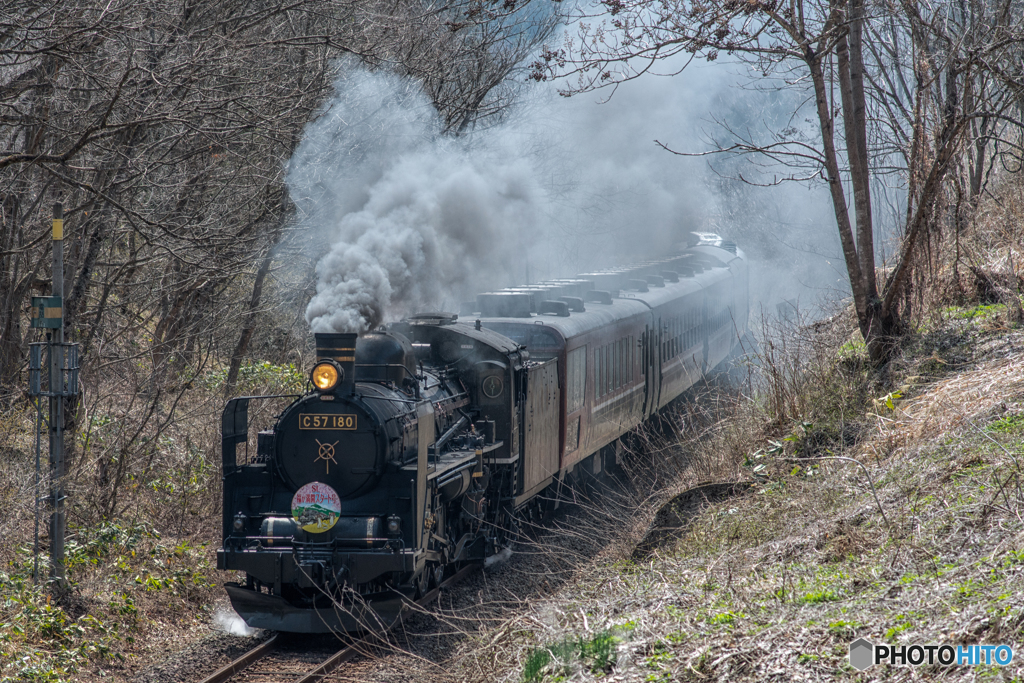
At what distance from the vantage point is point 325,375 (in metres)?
7.14

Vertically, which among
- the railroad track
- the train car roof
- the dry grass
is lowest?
the railroad track

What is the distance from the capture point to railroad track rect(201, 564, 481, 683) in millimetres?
6418

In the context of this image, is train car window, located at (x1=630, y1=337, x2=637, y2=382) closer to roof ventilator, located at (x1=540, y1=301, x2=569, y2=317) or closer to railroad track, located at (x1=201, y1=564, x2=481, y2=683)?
roof ventilator, located at (x1=540, y1=301, x2=569, y2=317)

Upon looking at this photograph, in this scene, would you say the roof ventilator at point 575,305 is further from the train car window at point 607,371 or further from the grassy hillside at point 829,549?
the grassy hillside at point 829,549

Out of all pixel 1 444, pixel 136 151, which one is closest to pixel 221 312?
pixel 136 151

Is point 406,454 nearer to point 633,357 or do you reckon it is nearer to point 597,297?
point 633,357

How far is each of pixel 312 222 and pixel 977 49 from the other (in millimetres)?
8712

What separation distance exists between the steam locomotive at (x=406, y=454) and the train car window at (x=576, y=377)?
0.02 meters

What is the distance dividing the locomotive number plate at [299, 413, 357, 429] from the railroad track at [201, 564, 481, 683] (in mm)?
1617

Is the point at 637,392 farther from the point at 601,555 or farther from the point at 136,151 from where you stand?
the point at 136,151

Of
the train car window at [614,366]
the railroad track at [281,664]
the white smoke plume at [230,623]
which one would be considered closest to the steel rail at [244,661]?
the railroad track at [281,664]

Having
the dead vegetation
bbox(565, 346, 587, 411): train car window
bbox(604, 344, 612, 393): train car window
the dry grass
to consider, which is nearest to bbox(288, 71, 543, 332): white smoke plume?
bbox(565, 346, 587, 411): train car window

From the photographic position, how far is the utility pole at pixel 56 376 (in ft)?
23.5

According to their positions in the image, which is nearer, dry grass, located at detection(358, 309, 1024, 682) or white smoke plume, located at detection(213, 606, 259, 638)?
dry grass, located at detection(358, 309, 1024, 682)
